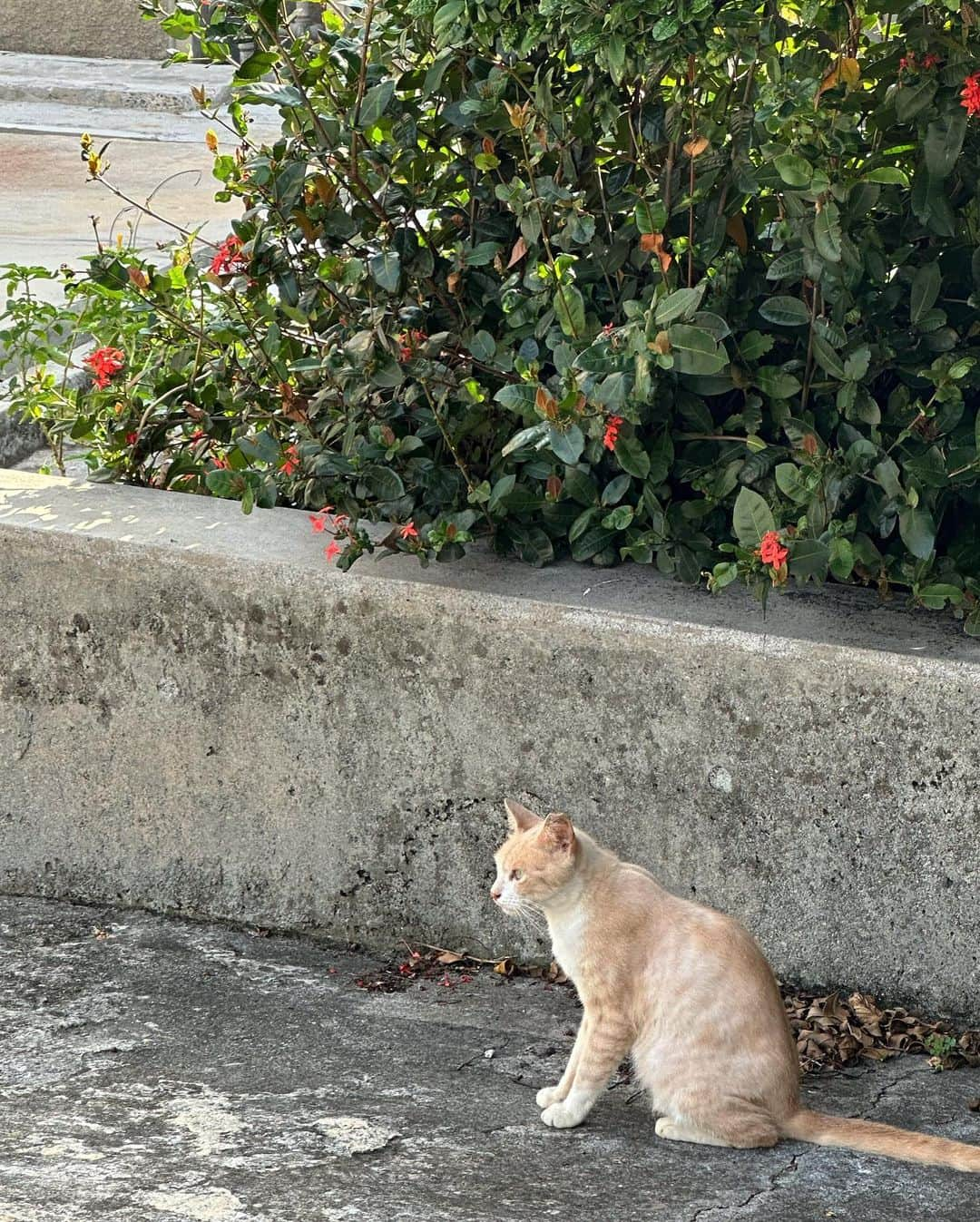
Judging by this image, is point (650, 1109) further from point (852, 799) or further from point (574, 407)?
point (574, 407)

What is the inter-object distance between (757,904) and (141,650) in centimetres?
159

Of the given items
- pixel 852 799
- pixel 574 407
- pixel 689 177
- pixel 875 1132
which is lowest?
pixel 875 1132

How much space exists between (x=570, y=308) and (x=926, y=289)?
772mm

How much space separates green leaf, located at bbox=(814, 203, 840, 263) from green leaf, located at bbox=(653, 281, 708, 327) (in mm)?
242

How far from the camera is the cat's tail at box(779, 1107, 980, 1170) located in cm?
278

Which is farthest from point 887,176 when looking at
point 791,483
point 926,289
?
point 791,483

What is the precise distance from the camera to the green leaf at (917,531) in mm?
3322

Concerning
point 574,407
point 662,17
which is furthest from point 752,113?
point 574,407

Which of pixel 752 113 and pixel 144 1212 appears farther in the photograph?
pixel 752 113

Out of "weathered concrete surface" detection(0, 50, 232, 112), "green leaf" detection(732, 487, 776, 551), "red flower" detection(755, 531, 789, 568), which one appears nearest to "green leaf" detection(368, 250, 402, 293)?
"green leaf" detection(732, 487, 776, 551)

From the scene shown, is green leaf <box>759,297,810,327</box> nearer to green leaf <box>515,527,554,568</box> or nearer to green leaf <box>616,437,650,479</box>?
green leaf <box>616,437,650,479</box>

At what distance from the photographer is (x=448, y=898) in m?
3.74

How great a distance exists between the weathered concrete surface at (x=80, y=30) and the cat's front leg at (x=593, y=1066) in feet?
44.8

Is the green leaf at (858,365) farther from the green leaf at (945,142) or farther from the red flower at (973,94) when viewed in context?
A: the red flower at (973,94)
